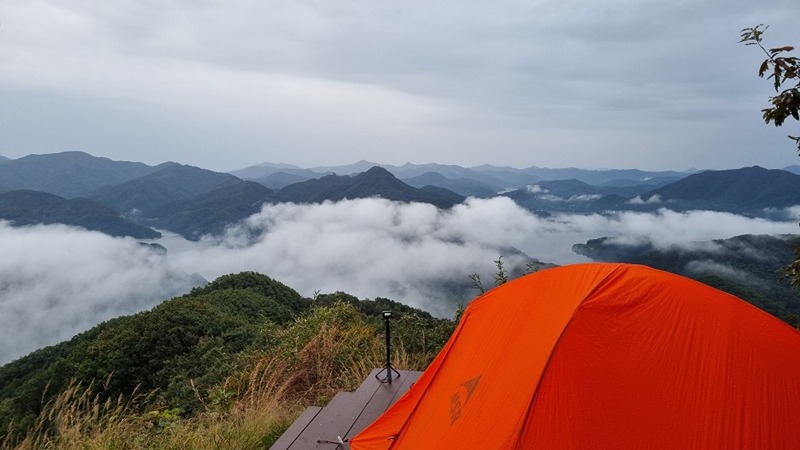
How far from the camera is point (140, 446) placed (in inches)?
149

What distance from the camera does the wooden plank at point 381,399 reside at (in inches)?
148

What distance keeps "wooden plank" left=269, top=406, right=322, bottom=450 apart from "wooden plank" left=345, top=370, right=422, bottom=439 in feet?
1.35

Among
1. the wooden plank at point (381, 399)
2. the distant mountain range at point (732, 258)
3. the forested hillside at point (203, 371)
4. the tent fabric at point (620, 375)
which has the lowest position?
the distant mountain range at point (732, 258)

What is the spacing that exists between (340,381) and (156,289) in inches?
6712

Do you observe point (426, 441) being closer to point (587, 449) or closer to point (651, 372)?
point (587, 449)

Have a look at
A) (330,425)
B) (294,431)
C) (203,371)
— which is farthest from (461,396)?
(203,371)

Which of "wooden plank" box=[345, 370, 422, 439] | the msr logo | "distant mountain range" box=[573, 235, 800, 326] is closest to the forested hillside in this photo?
"wooden plank" box=[345, 370, 422, 439]

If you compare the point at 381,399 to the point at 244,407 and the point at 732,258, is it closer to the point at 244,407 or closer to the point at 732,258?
the point at 244,407

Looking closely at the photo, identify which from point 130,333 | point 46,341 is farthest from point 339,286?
point 130,333

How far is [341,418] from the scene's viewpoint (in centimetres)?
390

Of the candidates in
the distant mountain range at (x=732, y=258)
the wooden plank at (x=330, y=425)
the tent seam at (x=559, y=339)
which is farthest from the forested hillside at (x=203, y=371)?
the distant mountain range at (x=732, y=258)

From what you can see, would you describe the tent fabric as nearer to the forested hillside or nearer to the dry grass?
the dry grass

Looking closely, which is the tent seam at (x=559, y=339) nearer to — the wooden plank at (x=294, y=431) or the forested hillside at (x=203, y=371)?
the wooden plank at (x=294, y=431)

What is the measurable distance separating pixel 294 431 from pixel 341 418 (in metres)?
0.41
